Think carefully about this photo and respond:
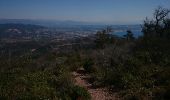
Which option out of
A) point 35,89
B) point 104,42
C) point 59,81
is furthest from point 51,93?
point 104,42

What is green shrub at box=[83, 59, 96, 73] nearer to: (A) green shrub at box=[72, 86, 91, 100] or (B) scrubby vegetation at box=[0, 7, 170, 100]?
(B) scrubby vegetation at box=[0, 7, 170, 100]

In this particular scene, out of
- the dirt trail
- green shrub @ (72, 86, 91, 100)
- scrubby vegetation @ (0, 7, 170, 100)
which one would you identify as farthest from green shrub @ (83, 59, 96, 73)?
green shrub @ (72, 86, 91, 100)

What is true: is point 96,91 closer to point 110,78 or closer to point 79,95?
point 110,78

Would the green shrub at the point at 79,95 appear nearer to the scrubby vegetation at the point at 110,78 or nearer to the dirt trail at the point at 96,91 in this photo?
the scrubby vegetation at the point at 110,78

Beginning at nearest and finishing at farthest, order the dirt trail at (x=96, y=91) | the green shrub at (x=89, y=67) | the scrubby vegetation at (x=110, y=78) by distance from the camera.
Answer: the scrubby vegetation at (x=110, y=78)
the dirt trail at (x=96, y=91)
the green shrub at (x=89, y=67)

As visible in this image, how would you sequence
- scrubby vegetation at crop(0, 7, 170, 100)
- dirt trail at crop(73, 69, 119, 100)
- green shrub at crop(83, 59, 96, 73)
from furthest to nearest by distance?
1. green shrub at crop(83, 59, 96, 73)
2. dirt trail at crop(73, 69, 119, 100)
3. scrubby vegetation at crop(0, 7, 170, 100)

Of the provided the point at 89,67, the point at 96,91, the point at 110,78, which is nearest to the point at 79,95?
the point at 96,91

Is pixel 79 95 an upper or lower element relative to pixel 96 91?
upper

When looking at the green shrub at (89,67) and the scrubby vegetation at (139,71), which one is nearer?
the scrubby vegetation at (139,71)

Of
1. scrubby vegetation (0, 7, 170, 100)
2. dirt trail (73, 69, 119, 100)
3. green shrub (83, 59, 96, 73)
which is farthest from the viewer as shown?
green shrub (83, 59, 96, 73)

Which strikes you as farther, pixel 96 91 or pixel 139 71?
pixel 139 71

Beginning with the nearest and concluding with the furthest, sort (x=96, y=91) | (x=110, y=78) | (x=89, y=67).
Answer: (x=96, y=91), (x=110, y=78), (x=89, y=67)

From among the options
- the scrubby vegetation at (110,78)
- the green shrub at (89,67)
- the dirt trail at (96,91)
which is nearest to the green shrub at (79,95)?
the scrubby vegetation at (110,78)

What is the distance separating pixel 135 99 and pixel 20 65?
13.1 m
